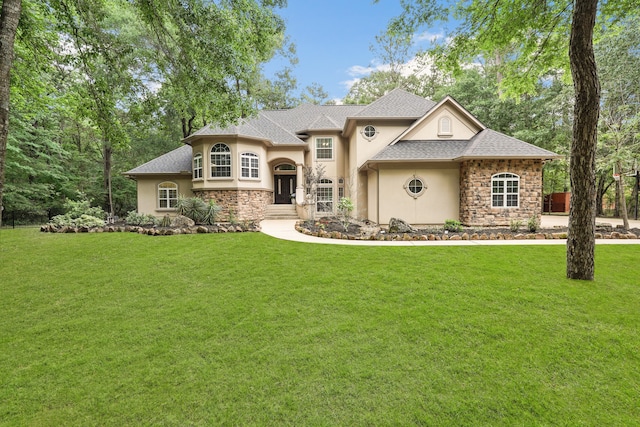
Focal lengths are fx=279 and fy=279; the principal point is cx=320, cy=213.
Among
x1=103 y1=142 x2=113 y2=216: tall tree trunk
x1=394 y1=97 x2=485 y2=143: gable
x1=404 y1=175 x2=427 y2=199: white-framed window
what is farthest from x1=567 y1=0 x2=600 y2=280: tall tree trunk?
x1=103 y1=142 x2=113 y2=216: tall tree trunk

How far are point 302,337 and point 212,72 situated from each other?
22.2ft

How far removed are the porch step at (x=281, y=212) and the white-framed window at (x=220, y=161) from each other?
3286 mm

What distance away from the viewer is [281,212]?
669 inches

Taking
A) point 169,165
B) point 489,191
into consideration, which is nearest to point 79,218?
point 169,165

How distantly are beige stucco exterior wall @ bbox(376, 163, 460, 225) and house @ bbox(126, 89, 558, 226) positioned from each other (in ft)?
0.15

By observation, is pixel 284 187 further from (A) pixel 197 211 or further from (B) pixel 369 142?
(A) pixel 197 211

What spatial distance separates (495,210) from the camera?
480 inches

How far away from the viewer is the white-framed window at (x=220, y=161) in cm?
1486

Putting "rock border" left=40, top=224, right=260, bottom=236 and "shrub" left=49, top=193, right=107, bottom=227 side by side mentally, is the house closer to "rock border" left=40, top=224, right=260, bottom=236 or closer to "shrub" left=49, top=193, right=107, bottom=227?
"shrub" left=49, top=193, right=107, bottom=227

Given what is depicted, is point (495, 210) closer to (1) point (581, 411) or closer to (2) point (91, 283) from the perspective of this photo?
(1) point (581, 411)

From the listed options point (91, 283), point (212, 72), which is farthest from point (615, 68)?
point (91, 283)

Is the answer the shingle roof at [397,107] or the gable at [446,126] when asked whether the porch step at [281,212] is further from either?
the gable at [446,126]

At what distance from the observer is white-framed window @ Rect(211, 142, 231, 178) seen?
14859mm

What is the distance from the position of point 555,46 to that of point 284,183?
14.8 m
